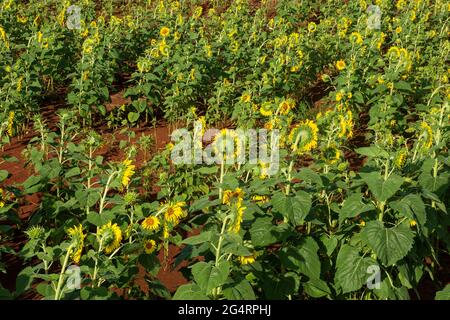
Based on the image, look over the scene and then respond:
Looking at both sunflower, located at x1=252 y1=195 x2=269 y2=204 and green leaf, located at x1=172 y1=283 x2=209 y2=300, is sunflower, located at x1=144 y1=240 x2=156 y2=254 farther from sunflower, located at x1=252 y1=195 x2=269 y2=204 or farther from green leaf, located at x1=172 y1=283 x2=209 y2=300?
sunflower, located at x1=252 y1=195 x2=269 y2=204

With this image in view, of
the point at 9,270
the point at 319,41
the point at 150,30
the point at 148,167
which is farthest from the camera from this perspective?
the point at 150,30

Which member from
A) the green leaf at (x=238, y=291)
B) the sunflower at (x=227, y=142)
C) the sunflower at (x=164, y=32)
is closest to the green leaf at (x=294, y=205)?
the green leaf at (x=238, y=291)

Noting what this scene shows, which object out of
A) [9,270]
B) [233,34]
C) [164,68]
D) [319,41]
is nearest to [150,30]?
[233,34]

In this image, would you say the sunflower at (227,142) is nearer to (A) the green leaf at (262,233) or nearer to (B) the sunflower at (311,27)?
(A) the green leaf at (262,233)

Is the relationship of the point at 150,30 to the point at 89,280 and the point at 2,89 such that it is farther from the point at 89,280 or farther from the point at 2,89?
the point at 89,280

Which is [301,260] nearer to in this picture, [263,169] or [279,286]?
[279,286]

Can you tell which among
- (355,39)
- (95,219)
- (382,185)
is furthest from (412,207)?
(355,39)

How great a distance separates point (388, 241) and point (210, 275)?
1.15m

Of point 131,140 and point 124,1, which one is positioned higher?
point 124,1

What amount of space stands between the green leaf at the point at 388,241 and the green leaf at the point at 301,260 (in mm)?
355

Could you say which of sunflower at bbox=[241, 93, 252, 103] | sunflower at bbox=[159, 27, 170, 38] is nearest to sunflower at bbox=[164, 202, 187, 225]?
sunflower at bbox=[241, 93, 252, 103]

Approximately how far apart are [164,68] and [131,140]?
5.54 feet

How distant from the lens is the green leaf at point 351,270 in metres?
3.33
